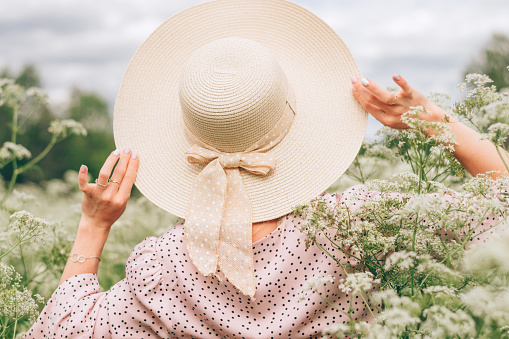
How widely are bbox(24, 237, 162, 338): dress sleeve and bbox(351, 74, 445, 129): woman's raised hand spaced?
1.09 meters

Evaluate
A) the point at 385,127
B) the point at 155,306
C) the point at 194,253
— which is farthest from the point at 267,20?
the point at 155,306

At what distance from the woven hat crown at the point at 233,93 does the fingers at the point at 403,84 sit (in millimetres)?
434

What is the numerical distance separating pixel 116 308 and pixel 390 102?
1.40 m

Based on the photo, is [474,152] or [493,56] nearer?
[474,152]

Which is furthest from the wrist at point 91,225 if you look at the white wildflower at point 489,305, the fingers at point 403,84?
the white wildflower at point 489,305

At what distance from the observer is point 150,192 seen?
2.09 metres

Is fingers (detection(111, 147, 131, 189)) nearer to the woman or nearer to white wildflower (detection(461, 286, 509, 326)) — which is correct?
the woman

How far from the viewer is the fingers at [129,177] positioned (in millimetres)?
2082

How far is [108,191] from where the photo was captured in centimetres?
205

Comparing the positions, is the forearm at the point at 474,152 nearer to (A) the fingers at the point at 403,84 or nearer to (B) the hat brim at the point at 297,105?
(A) the fingers at the point at 403,84

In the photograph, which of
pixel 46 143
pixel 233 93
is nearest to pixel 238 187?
pixel 233 93

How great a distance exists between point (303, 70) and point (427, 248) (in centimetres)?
98

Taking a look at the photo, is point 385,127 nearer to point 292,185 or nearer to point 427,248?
point 292,185

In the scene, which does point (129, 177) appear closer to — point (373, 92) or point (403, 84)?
point (373, 92)
